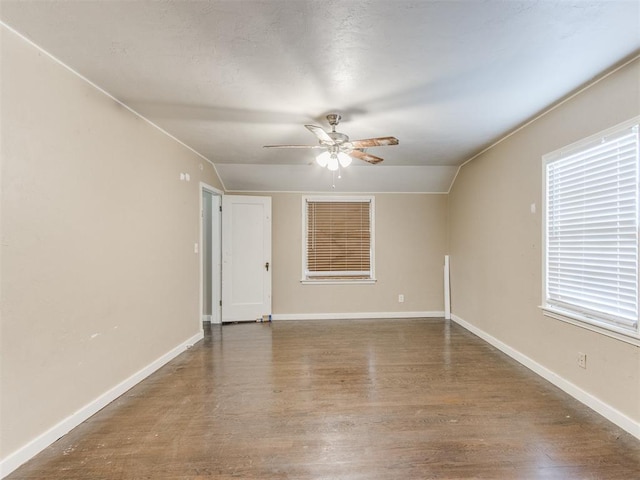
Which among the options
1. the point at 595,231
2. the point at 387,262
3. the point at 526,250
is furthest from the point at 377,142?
the point at 387,262

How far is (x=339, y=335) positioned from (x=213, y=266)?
2210mm

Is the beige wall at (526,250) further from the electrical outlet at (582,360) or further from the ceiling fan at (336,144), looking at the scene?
the ceiling fan at (336,144)

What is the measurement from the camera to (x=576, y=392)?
2.38 m

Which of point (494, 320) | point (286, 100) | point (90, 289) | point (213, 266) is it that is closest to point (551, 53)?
point (286, 100)

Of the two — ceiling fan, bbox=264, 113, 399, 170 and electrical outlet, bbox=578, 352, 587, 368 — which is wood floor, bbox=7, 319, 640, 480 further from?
ceiling fan, bbox=264, 113, 399, 170

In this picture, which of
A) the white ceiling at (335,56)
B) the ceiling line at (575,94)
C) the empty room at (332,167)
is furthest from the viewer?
the ceiling line at (575,94)

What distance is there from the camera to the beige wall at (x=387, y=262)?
5008mm

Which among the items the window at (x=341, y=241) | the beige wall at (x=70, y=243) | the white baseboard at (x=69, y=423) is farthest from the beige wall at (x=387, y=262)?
the white baseboard at (x=69, y=423)

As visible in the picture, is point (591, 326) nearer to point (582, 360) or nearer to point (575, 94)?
point (582, 360)

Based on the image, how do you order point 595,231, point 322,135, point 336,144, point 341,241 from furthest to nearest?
point 341,241 < point 336,144 < point 322,135 < point 595,231

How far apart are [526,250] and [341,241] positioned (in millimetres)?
2717

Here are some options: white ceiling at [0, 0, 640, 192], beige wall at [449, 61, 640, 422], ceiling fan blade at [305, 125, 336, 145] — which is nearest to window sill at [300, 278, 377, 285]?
beige wall at [449, 61, 640, 422]

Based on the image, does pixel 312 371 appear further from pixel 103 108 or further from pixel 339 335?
pixel 103 108

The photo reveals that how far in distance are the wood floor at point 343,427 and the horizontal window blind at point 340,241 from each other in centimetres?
198
